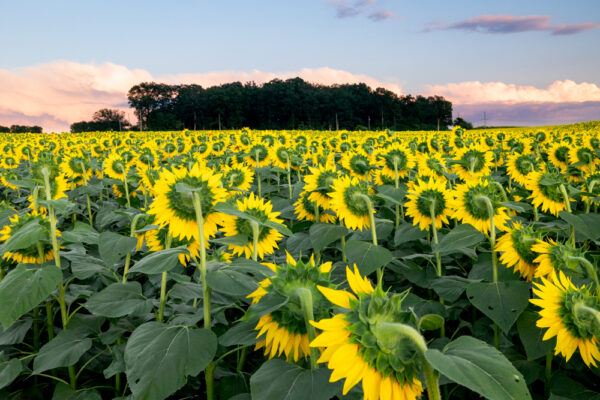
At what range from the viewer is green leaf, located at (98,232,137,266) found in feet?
6.42

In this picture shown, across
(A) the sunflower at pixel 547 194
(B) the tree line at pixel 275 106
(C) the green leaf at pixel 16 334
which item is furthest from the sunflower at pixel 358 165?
(B) the tree line at pixel 275 106

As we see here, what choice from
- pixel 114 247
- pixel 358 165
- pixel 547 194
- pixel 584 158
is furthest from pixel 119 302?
pixel 584 158

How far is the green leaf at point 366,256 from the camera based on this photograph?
1.93 meters

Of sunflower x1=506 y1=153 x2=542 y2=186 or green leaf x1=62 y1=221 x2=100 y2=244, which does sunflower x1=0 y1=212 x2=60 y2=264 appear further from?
sunflower x1=506 y1=153 x2=542 y2=186

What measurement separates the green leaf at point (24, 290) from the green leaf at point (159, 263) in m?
0.53

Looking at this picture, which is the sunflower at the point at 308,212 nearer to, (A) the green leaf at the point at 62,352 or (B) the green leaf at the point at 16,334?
(A) the green leaf at the point at 62,352

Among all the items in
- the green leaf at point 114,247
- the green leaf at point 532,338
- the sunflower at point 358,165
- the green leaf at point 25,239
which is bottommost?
the green leaf at point 532,338

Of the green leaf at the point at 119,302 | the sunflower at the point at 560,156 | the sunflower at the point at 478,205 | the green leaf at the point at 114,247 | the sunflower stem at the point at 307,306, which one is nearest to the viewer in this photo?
the sunflower stem at the point at 307,306

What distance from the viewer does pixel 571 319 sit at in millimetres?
1390

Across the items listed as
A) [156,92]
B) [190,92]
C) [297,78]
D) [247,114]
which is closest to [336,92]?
[297,78]

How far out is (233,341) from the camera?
1.37m

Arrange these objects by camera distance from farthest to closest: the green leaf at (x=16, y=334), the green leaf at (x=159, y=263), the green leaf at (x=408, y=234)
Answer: the green leaf at (x=408, y=234)
the green leaf at (x=16, y=334)
the green leaf at (x=159, y=263)

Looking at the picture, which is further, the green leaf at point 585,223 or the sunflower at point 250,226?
the green leaf at point 585,223

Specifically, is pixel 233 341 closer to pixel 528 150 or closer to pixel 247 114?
pixel 528 150
